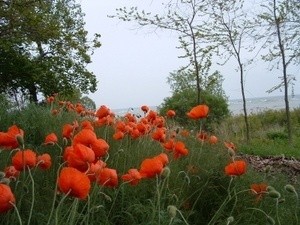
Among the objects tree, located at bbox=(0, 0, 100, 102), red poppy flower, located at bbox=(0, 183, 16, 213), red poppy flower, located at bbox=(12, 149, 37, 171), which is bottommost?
red poppy flower, located at bbox=(0, 183, 16, 213)

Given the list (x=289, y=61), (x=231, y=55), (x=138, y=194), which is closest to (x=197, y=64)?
(x=231, y=55)

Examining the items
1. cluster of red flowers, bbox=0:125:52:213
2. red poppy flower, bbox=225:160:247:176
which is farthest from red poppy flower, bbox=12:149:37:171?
red poppy flower, bbox=225:160:247:176

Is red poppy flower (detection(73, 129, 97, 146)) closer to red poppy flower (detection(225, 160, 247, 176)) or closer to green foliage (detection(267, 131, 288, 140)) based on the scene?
red poppy flower (detection(225, 160, 247, 176))

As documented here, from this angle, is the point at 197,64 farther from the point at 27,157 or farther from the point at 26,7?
the point at 27,157

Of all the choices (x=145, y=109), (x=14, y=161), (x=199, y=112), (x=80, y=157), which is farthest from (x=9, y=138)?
(x=145, y=109)

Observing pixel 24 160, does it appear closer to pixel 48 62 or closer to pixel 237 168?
pixel 237 168

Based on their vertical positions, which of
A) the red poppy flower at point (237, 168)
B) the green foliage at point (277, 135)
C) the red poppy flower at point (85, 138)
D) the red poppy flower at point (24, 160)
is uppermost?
the red poppy flower at point (85, 138)

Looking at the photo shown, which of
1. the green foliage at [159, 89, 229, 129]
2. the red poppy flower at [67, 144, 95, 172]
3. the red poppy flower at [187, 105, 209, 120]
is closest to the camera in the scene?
the red poppy flower at [67, 144, 95, 172]

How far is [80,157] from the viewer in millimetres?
1538

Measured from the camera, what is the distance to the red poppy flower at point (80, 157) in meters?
1.54

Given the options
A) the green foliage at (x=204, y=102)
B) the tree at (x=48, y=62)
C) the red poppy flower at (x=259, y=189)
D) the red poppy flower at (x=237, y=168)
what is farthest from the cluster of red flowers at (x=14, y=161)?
the green foliage at (x=204, y=102)

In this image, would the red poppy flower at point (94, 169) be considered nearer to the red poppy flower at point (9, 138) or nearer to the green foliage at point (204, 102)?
the red poppy flower at point (9, 138)

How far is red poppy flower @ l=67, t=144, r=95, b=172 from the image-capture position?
60.5 inches

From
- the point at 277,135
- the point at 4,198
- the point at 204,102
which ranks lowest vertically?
the point at 277,135
